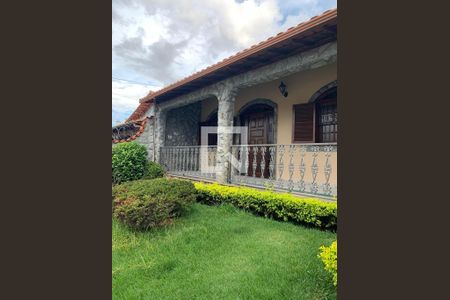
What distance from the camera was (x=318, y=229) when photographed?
17.0 ft

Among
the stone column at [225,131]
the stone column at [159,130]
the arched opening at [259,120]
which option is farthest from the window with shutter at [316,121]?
the stone column at [159,130]

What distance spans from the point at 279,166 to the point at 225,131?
5.52 ft

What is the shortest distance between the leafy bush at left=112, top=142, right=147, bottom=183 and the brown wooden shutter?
206 inches

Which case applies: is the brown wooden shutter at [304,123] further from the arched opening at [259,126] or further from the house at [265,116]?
the arched opening at [259,126]

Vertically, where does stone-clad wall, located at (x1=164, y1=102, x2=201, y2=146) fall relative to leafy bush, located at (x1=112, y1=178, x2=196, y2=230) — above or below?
above

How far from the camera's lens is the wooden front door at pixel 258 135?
29.1 feet

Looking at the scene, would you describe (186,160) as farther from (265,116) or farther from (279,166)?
(279,166)

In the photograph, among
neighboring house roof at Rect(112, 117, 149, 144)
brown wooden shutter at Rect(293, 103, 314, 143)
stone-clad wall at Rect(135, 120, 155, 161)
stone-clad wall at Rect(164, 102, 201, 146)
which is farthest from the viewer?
neighboring house roof at Rect(112, 117, 149, 144)

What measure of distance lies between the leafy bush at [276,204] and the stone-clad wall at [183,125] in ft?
13.3

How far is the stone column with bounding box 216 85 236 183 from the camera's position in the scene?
23.8ft

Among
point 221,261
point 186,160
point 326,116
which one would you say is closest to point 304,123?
point 326,116

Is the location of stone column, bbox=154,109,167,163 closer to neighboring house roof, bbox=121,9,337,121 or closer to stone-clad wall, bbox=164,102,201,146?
stone-clad wall, bbox=164,102,201,146

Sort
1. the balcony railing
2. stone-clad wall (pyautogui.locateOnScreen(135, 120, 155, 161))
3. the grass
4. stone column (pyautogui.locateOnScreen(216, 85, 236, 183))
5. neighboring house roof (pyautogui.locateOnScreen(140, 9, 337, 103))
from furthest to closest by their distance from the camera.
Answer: stone-clad wall (pyautogui.locateOnScreen(135, 120, 155, 161)) < stone column (pyautogui.locateOnScreen(216, 85, 236, 183)) < the balcony railing < neighboring house roof (pyautogui.locateOnScreen(140, 9, 337, 103)) < the grass

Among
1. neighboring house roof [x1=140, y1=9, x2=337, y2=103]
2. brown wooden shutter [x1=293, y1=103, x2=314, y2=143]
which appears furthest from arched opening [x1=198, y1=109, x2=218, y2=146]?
brown wooden shutter [x1=293, y1=103, x2=314, y2=143]
